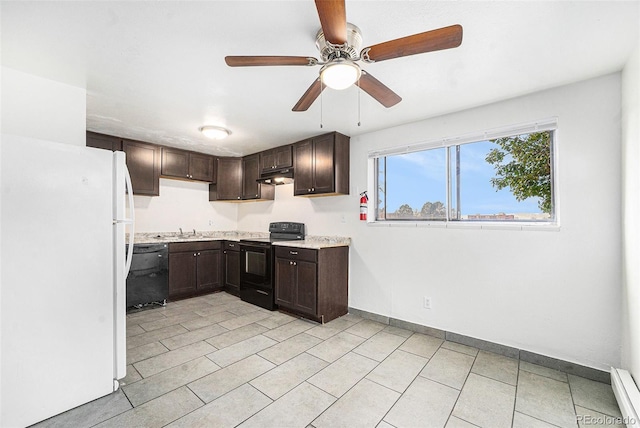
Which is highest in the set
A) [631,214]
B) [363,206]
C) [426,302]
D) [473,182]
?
[473,182]

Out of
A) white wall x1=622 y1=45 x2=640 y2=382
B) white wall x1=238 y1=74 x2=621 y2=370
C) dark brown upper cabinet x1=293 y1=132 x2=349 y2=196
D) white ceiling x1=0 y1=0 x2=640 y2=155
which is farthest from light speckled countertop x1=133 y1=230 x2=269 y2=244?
white wall x1=622 y1=45 x2=640 y2=382

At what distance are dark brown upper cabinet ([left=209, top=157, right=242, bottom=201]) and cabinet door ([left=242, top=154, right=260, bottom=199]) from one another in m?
0.10

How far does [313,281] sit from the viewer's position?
347cm

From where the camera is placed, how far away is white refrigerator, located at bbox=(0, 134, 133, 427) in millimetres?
1694

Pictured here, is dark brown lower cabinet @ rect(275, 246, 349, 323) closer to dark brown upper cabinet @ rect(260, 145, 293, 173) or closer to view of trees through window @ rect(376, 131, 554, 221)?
view of trees through window @ rect(376, 131, 554, 221)

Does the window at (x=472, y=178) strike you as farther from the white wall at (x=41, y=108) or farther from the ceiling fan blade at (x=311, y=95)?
the white wall at (x=41, y=108)

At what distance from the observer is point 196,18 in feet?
5.49

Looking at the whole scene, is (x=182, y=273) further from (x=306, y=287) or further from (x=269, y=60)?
(x=269, y=60)

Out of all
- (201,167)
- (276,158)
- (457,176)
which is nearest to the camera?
(457,176)

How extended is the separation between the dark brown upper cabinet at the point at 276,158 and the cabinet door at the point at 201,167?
1.02 meters

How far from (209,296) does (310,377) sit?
2.99 meters

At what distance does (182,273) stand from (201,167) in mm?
1828

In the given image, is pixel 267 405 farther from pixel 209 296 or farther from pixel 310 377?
pixel 209 296

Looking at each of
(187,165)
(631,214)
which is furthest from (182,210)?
(631,214)
